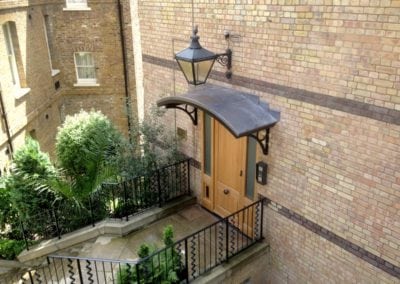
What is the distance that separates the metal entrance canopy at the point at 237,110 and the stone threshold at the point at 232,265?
168 cm

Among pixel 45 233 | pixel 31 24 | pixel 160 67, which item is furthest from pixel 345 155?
pixel 31 24

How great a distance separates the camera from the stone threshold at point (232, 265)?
549cm

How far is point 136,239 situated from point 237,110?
3.21 metres

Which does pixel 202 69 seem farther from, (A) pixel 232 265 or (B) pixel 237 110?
(A) pixel 232 265

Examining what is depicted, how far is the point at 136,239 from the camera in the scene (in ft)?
21.9

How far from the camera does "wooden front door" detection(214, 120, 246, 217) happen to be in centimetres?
628

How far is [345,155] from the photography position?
455 centimetres

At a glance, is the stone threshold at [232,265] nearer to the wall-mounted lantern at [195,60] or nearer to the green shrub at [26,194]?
the wall-mounted lantern at [195,60]

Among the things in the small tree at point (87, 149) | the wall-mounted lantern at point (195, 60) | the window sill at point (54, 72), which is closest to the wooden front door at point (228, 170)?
the wall-mounted lantern at point (195, 60)

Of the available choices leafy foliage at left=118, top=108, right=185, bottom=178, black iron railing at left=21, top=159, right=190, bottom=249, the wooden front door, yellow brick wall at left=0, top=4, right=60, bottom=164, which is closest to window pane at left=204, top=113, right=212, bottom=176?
the wooden front door

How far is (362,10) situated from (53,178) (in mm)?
5878

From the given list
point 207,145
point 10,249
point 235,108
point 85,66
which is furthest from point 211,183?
point 85,66

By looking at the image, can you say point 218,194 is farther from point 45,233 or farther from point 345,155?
point 45,233

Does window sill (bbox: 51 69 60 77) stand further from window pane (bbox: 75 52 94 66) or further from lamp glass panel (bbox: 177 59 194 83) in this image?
lamp glass panel (bbox: 177 59 194 83)
